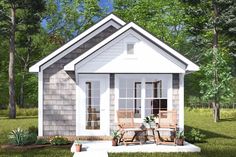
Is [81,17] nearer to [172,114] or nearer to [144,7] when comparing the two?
[144,7]

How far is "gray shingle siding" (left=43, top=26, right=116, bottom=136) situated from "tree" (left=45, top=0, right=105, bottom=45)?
1337 inches

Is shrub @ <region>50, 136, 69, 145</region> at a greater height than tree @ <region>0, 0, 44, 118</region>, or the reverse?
tree @ <region>0, 0, 44, 118</region>

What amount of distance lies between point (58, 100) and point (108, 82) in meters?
2.30

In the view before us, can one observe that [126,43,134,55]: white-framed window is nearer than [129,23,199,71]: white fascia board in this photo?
No

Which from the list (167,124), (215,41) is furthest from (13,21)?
(167,124)

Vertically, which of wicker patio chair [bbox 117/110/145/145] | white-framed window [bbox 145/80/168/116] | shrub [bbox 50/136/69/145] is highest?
white-framed window [bbox 145/80/168/116]

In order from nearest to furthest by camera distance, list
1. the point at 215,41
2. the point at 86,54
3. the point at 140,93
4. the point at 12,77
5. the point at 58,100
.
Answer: the point at 86,54, the point at 140,93, the point at 58,100, the point at 215,41, the point at 12,77

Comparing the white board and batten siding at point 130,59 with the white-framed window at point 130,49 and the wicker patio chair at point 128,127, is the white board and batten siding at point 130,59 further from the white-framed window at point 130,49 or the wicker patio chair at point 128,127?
the wicker patio chair at point 128,127

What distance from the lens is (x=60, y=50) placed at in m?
17.6

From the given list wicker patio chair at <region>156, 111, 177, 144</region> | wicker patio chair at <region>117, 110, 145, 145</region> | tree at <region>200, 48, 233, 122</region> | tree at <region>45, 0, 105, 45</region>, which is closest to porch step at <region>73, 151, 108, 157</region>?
wicker patio chair at <region>117, 110, 145, 145</region>

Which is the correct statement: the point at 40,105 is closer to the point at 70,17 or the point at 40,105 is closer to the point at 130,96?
the point at 130,96

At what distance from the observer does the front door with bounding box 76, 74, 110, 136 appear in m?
17.2

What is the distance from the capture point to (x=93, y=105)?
1744 cm

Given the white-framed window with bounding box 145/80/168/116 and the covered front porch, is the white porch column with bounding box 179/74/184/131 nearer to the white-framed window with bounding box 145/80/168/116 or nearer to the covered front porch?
the covered front porch
